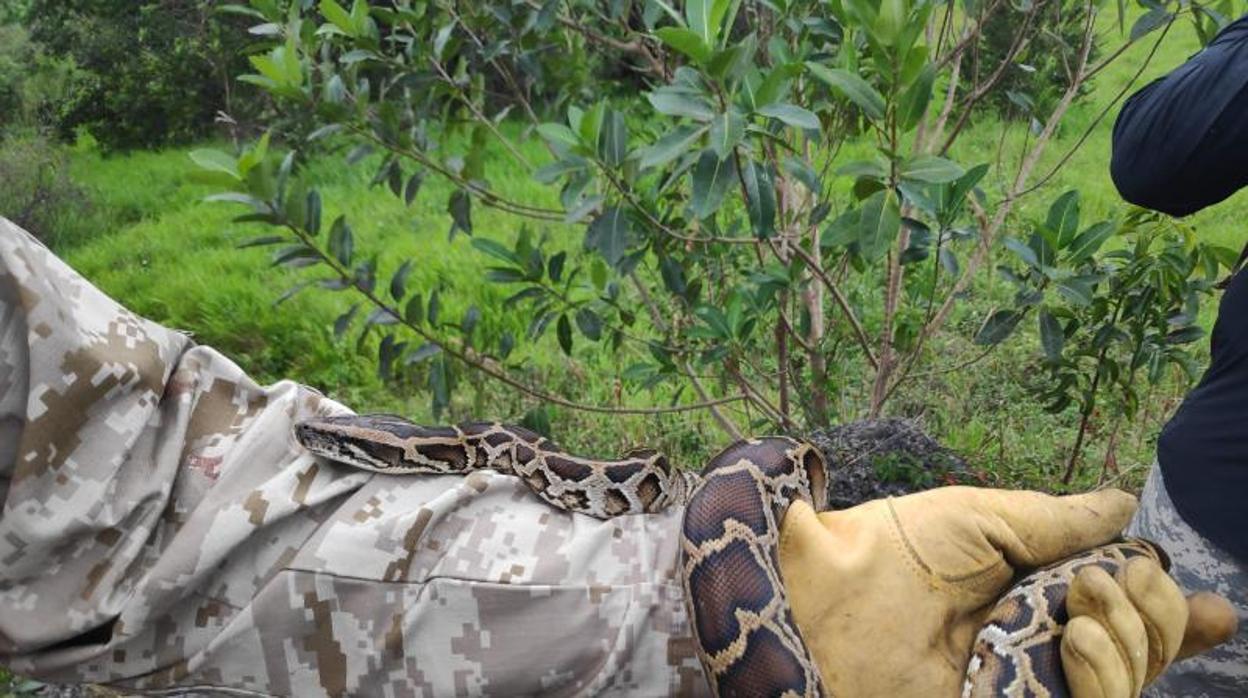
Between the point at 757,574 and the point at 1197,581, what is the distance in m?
1.16

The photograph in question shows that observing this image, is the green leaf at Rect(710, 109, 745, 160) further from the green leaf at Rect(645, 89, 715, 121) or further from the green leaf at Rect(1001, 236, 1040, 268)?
the green leaf at Rect(1001, 236, 1040, 268)

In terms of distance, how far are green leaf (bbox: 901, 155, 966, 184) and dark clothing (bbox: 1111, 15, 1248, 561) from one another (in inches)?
16.6

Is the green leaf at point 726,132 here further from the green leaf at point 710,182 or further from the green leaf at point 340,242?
the green leaf at point 340,242

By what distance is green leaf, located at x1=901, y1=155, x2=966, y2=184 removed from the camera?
9.48ft

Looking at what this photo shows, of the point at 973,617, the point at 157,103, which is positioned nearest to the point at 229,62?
the point at 157,103

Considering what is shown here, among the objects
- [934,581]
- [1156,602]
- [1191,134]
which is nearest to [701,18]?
[1191,134]

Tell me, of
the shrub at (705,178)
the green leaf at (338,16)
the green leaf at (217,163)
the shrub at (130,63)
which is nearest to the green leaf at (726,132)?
the shrub at (705,178)

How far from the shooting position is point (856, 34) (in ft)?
12.3

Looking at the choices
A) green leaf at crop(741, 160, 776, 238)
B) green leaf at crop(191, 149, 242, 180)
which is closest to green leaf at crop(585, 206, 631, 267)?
green leaf at crop(741, 160, 776, 238)

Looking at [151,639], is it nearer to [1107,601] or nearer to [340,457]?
[340,457]

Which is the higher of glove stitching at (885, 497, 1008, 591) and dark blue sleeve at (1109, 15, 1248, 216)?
dark blue sleeve at (1109, 15, 1248, 216)

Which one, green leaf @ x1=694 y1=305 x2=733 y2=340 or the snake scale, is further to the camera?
green leaf @ x1=694 y1=305 x2=733 y2=340

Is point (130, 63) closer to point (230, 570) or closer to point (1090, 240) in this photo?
point (230, 570)

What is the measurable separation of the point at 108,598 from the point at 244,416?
22.0 inches
